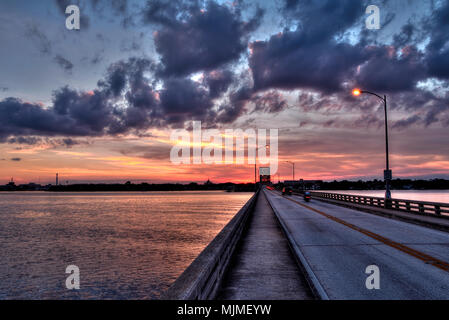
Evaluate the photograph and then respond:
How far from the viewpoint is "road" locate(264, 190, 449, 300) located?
709 centimetres

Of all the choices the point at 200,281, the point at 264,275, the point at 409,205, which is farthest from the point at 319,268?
the point at 409,205

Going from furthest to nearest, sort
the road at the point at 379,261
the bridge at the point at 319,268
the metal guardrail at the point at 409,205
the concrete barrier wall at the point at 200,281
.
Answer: the metal guardrail at the point at 409,205
the road at the point at 379,261
the bridge at the point at 319,268
the concrete barrier wall at the point at 200,281

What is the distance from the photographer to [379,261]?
9961 millimetres

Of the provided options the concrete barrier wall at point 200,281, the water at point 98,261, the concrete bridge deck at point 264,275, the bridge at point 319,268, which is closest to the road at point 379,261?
the bridge at point 319,268

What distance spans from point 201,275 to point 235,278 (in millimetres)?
2581

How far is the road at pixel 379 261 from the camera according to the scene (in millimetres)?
7094

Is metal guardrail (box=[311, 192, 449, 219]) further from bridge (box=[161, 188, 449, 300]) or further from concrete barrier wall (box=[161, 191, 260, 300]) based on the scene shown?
concrete barrier wall (box=[161, 191, 260, 300])

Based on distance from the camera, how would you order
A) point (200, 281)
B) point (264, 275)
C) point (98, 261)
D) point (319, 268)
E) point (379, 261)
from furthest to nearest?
point (98, 261)
point (379, 261)
point (319, 268)
point (264, 275)
point (200, 281)

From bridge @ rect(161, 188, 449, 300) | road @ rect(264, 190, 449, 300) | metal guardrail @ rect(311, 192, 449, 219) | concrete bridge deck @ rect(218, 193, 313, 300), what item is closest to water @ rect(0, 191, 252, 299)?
concrete bridge deck @ rect(218, 193, 313, 300)

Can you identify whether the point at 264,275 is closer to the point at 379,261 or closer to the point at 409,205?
the point at 379,261

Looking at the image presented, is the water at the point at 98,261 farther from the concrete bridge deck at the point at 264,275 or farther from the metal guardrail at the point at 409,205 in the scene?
the metal guardrail at the point at 409,205
